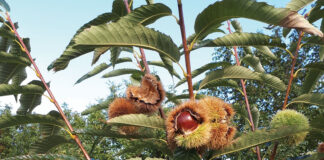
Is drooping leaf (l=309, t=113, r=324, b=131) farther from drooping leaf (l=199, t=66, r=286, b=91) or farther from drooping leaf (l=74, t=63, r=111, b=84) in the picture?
drooping leaf (l=74, t=63, r=111, b=84)

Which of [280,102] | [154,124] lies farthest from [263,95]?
[154,124]

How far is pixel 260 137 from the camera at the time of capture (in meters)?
1.09

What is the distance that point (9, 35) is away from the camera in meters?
1.88

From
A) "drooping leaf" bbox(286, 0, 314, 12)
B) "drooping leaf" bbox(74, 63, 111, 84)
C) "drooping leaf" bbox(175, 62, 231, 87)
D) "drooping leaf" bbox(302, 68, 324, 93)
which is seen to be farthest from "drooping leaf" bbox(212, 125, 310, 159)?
"drooping leaf" bbox(74, 63, 111, 84)

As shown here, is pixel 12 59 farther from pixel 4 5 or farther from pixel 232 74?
pixel 232 74

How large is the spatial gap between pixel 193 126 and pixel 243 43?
0.47 m

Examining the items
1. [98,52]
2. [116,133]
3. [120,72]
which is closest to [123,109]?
[116,133]

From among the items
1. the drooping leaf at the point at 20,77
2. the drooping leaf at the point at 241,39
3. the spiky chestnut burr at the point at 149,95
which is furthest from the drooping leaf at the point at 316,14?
the drooping leaf at the point at 20,77

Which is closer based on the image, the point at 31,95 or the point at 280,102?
the point at 31,95

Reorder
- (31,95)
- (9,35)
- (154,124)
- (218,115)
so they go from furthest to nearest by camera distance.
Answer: (31,95) < (9,35) < (154,124) < (218,115)

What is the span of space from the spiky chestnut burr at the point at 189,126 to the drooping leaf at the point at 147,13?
1.39 feet

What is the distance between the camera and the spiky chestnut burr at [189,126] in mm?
966

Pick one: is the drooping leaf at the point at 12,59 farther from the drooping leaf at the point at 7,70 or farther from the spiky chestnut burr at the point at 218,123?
the spiky chestnut burr at the point at 218,123

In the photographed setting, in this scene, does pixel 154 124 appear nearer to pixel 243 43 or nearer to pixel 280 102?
pixel 243 43
